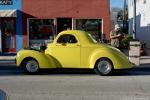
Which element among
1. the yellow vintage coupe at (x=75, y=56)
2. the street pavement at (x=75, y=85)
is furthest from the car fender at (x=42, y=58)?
the street pavement at (x=75, y=85)

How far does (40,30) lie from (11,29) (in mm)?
1645

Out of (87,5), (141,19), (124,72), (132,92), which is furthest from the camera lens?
(141,19)

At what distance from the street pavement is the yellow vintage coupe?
1.18 ft

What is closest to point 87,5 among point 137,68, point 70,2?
point 70,2

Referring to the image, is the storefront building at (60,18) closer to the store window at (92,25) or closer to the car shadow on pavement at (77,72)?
the store window at (92,25)

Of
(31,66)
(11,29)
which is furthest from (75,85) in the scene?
(11,29)

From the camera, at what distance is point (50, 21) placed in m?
25.5

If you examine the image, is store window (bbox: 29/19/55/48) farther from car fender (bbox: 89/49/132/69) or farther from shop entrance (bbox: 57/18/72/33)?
car fender (bbox: 89/49/132/69)

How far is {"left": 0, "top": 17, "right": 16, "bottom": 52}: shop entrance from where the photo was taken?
25562mm

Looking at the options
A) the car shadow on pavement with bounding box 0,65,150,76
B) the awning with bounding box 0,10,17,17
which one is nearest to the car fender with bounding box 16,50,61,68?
the car shadow on pavement with bounding box 0,65,150,76

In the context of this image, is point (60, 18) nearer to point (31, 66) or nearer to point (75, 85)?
point (31, 66)

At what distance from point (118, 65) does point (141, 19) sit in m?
18.6

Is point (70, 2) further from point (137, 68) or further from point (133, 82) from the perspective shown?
point (133, 82)

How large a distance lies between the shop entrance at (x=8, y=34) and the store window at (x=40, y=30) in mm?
957
